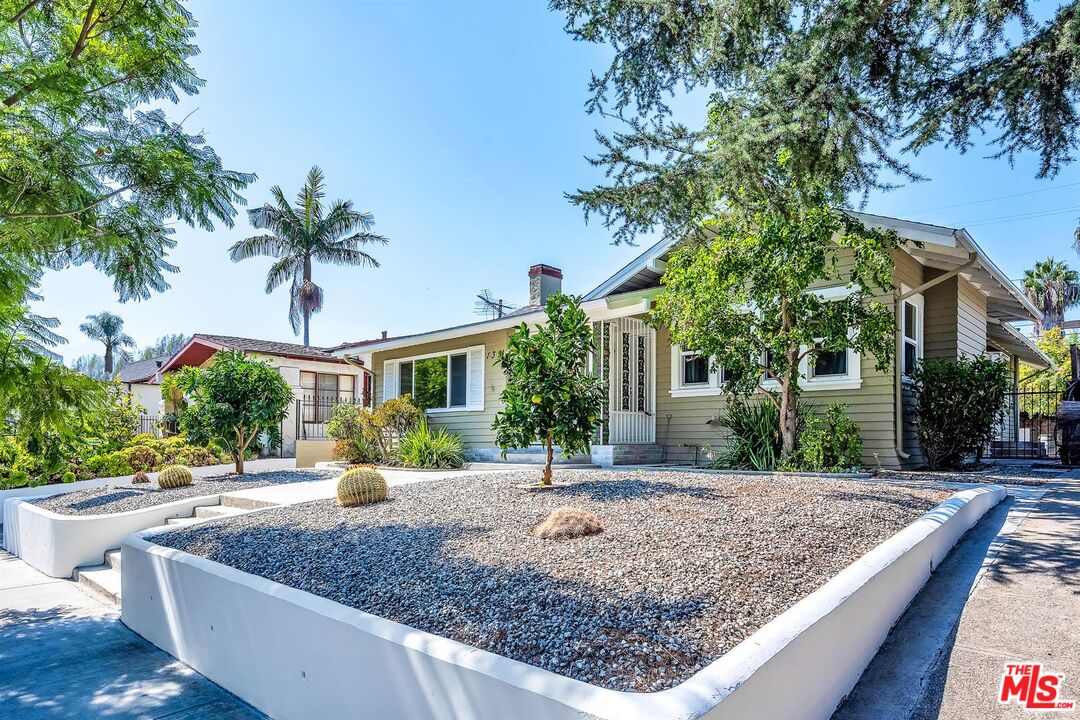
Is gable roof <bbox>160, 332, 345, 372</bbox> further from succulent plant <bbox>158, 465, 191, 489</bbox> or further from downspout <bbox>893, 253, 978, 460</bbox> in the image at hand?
downspout <bbox>893, 253, 978, 460</bbox>

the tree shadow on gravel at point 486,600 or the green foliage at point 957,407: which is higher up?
the green foliage at point 957,407

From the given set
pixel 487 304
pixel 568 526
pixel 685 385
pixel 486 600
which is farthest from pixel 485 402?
pixel 487 304

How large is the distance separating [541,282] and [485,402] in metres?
4.15

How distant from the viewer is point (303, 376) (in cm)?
1928

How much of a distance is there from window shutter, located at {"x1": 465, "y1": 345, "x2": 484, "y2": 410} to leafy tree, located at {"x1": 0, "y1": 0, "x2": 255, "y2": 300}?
28.8 feet

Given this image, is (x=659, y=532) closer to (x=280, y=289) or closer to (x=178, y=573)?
(x=178, y=573)

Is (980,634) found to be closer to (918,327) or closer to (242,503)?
(242,503)

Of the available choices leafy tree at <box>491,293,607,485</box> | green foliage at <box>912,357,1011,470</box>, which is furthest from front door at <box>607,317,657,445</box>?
leafy tree at <box>491,293,607,485</box>

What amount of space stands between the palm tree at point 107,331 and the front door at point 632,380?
2181 inches

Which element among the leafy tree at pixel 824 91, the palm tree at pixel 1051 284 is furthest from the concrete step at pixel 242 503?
the palm tree at pixel 1051 284

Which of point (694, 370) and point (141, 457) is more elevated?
point (694, 370)

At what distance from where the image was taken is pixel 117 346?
53.4 m

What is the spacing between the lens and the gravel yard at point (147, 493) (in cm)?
800

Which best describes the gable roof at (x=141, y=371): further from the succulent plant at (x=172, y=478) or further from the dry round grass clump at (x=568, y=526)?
the dry round grass clump at (x=568, y=526)
